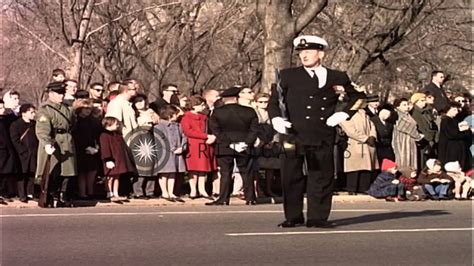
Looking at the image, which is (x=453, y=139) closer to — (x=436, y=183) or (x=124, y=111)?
(x=436, y=183)

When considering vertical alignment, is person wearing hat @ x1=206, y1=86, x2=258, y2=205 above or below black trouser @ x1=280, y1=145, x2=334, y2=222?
above

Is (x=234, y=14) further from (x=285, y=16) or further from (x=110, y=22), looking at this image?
(x=285, y=16)

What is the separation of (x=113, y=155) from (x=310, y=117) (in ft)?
16.5

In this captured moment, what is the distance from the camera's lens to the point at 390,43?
28547 mm

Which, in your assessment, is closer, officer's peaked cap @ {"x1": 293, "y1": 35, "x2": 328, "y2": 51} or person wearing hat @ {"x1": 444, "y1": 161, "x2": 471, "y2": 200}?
officer's peaked cap @ {"x1": 293, "y1": 35, "x2": 328, "y2": 51}

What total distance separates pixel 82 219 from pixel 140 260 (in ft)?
11.8

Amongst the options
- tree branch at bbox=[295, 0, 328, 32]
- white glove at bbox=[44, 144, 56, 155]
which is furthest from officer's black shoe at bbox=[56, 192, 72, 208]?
tree branch at bbox=[295, 0, 328, 32]

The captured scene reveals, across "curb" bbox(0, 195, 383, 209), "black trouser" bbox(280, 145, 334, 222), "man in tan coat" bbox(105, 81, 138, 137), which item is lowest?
"curb" bbox(0, 195, 383, 209)

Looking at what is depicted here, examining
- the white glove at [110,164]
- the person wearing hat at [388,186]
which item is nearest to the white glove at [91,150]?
the white glove at [110,164]

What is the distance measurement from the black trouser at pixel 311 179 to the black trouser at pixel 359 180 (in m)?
5.61

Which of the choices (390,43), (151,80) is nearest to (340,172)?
(390,43)

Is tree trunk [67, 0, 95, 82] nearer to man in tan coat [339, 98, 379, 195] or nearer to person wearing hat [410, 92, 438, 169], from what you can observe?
man in tan coat [339, 98, 379, 195]

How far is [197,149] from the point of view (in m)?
16.4

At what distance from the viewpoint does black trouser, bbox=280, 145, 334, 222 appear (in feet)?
38.2
